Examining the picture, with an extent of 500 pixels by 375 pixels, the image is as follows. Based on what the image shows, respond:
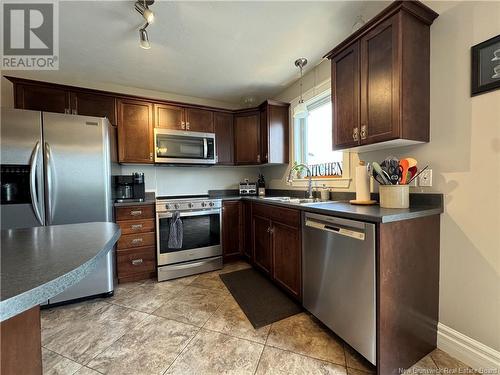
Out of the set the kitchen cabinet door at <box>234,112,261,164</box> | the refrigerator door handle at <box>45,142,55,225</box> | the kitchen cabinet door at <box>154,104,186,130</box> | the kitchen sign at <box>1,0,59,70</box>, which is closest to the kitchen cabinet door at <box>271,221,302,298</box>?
the kitchen cabinet door at <box>234,112,261,164</box>

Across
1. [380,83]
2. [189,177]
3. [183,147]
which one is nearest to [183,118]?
[183,147]

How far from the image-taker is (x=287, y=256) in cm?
200

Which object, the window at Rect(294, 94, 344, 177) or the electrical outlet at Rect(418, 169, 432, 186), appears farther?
the window at Rect(294, 94, 344, 177)

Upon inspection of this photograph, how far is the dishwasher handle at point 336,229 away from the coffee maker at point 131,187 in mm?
2272

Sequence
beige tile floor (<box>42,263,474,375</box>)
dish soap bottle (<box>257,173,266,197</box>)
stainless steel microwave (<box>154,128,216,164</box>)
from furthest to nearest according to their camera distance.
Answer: dish soap bottle (<box>257,173,266,197</box>) < stainless steel microwave (<box>154,128,216,164</box>) < beige tile floor (<box>42,263,474,375</box>)

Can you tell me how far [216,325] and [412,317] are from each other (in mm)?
1347

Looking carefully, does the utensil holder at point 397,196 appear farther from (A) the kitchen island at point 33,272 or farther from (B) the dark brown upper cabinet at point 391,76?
(A) the kitchen island at point 33,272

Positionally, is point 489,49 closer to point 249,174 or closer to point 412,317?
point 412,317

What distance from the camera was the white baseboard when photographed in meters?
1.21

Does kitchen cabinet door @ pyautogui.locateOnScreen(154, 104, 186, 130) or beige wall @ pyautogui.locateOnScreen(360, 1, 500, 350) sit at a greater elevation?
kitchen cabinet door @ pyautogui.locateOnScreen(154, 104, 186, 130)

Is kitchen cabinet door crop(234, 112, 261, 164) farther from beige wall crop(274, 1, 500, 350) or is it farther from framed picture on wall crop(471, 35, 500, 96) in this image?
framed picture on wall crop(471, 35, 500, 96)

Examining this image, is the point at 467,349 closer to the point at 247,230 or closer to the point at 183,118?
the point at 247,230

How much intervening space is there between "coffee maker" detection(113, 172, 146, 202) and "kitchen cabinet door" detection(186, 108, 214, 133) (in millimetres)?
971

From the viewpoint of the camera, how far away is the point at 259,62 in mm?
2383
